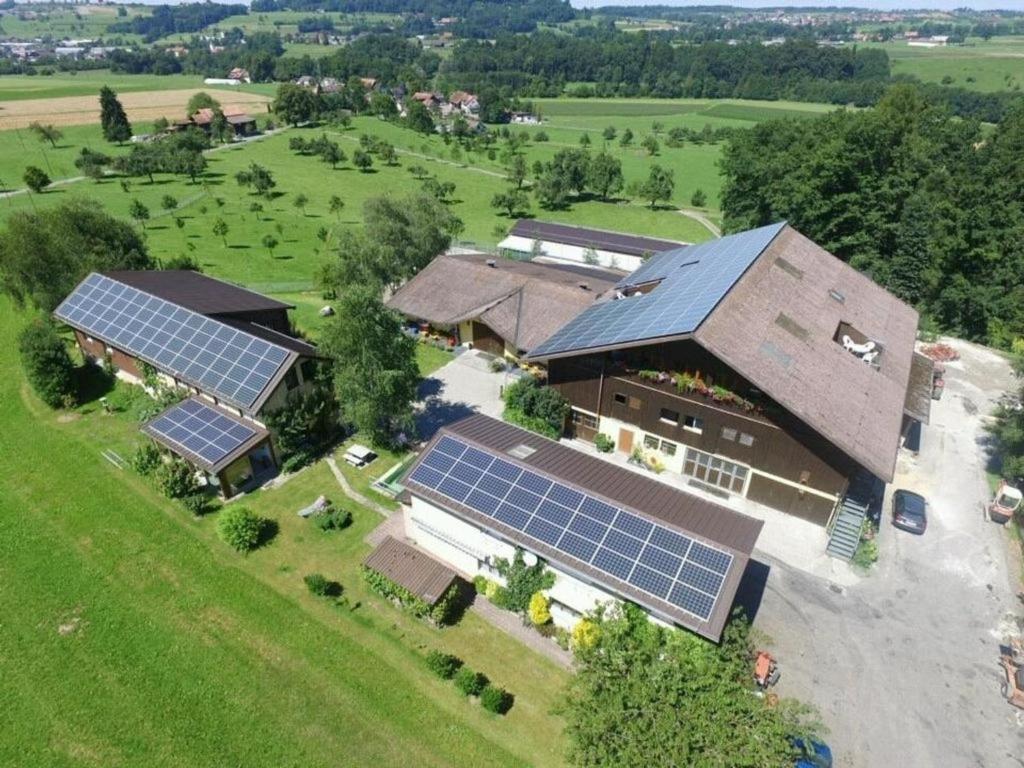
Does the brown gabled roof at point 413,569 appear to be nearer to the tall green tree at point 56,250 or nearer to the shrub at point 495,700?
the shrub at point 495,700

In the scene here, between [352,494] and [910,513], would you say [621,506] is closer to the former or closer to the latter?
[352,494]

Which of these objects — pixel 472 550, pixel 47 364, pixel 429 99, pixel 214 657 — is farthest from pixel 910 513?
pixel 429 99

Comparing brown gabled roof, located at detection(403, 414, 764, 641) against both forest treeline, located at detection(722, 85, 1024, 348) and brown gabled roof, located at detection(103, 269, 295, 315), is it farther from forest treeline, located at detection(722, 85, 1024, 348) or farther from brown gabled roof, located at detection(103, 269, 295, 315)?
forest treeline, located at detection(722, 85, 1024, 348)

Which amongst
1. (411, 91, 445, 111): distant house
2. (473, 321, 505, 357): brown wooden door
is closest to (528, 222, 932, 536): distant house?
(473, 321, 505, 357): brown wooden door


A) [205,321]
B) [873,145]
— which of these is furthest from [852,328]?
[205,321]

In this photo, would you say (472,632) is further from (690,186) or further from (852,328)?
(690,186)

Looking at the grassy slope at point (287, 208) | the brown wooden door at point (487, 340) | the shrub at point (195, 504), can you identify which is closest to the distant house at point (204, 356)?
the shrub at point (195, 504)
